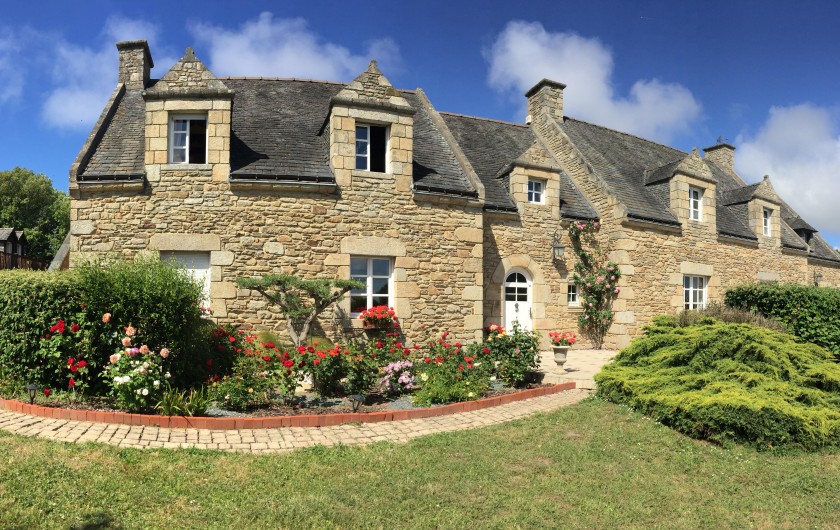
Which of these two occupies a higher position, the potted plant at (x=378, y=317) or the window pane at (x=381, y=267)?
the window pane at (x=381, y=267)

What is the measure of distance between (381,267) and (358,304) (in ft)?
3.15

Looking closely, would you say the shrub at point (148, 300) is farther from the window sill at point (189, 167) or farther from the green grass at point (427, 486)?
the window sill at point (189, 167)

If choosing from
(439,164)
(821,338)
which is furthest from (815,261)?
(439,164)

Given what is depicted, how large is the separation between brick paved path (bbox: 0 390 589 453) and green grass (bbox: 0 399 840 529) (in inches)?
12.1

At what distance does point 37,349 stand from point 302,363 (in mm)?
3552

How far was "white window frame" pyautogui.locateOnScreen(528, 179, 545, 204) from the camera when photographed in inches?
556

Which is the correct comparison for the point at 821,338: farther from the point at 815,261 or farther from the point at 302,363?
the point at 815,261

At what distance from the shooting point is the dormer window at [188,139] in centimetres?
1034

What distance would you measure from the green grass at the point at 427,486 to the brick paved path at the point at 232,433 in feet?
1.01

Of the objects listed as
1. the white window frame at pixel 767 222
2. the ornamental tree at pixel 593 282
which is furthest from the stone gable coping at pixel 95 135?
the white window frame at pixel 767 222

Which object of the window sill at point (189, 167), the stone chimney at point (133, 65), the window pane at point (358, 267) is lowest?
the window pane at point (358, 267)

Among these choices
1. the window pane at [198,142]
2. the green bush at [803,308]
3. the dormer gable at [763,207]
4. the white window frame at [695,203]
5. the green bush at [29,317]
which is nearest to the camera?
the green bush at [29,317]

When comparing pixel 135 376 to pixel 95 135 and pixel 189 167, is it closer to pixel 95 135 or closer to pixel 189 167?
pixel 189 167

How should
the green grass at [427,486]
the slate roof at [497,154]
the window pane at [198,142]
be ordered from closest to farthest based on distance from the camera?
the green grass at [427,486] → the window pane at [198,142] → the slate roof at [497,154]
